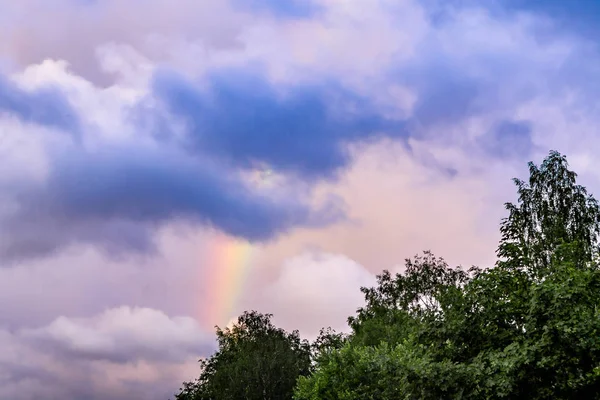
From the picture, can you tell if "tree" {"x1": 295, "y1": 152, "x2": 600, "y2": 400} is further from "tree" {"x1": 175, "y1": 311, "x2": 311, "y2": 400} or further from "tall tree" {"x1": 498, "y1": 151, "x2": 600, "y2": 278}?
"tree" {"x1": 175, "y1": 311, "x2": 311, "y2": 400}

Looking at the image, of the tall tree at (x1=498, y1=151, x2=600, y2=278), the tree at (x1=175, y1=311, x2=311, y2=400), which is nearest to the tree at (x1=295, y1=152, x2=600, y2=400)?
the tall tree at (x1=498, y1=151, x2=600, y2=278)

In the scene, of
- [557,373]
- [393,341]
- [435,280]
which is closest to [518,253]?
[557,373]

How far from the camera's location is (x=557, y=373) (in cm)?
2256

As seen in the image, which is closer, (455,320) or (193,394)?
(455,320)

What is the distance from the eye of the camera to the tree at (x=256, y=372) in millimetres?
74750

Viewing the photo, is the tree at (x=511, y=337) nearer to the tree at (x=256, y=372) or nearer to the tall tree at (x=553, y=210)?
the tall tree at (x=553, y=210)

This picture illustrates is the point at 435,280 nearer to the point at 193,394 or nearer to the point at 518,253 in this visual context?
Answer: the point at 193,394

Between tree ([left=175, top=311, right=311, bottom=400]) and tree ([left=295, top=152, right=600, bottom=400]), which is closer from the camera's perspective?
tree ([left=295, top=152, right=600, bottom=400])

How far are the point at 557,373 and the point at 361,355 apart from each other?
21451 mm

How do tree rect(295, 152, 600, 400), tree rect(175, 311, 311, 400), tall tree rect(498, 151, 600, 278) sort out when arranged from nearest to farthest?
tree rect(295, 152, 600, 400) → tall tree rect(498, 151, 600, 278) → tree rect(175, 311, 311, 400)

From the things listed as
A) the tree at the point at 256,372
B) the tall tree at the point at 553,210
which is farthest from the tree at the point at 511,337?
the tree at the point at 256,372

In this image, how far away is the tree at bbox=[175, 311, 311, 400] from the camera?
7475 centimetres

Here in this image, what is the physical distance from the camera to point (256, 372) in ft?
245

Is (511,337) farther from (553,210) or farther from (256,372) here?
(256,372)
